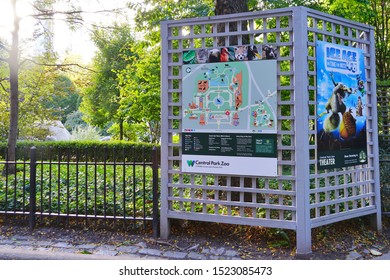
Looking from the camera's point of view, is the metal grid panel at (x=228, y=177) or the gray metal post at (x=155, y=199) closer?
the metal grid panel at (x=228, y=177)

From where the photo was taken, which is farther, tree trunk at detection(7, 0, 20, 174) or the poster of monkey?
tree trunk at detection(7, 0, 20, 174)

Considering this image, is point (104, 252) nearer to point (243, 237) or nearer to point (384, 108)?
point (243, 237)

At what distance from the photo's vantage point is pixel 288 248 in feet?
13.1

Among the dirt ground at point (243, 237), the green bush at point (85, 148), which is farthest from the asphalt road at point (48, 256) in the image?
the green bush at point (85, 148)

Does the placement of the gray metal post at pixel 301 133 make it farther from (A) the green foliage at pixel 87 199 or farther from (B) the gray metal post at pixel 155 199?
Answer: (A) the green foliage at pixel 87 199

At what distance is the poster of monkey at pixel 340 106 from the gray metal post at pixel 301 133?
32 centimetres

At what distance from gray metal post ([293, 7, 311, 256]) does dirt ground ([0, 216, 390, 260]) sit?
0.28 m

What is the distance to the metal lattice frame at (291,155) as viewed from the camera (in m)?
3.83

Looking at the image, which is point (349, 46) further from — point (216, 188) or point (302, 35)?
point (216, 188)

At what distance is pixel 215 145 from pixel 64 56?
8.16m

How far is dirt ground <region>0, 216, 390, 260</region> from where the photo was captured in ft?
13.1

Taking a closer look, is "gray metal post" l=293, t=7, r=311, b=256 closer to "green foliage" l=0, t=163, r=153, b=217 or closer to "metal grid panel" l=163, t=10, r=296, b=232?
"metal grid panel" l=163, t=10, r=296, b=232

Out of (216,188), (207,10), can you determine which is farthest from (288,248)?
(207,10)

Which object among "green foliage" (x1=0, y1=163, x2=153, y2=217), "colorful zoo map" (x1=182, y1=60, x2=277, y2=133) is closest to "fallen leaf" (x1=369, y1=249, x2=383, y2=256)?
"colorful zoo map" (x1=182, y1=60, x2=277, y2=133)
